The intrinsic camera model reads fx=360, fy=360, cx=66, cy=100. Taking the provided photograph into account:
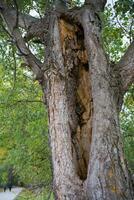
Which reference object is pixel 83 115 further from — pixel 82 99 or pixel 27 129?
pixel 27 129

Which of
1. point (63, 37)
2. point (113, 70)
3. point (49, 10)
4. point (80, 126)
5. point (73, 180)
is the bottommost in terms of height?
point (73, 180)

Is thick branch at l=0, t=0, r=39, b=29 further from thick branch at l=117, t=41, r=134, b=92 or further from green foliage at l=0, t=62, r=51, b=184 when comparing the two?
green foliage at l=0, t=62, r=51, b=184

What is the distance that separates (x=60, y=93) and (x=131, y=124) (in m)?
4.35

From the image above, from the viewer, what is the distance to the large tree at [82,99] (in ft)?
12.1

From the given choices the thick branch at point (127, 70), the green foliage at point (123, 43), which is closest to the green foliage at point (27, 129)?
the green foliage at point (123, 43)

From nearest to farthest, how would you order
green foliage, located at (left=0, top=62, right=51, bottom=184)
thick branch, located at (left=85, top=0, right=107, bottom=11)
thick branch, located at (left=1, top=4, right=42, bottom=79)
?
1. thick branch, located at (left=1, top=4, right=42, bottom=79)
2. thick branch, located at (left=85, top=0, right=107, bottom=11)
3. green foliage, located at (left=0, top=62, right=51, bottom=184)

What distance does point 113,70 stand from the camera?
4535 millimetres

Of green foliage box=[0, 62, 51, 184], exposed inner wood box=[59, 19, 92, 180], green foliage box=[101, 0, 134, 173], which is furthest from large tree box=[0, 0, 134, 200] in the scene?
green foliage box=[0, 62, 51, 184]

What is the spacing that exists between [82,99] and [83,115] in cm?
25

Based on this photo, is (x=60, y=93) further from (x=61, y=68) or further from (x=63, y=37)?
(x=63, y=37)

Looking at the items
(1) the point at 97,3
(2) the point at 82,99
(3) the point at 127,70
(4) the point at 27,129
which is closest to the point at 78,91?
(2) the point at 82,99

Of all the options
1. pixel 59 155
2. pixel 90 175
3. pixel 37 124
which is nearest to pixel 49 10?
pixel 59 155

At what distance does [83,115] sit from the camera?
14.5 ft

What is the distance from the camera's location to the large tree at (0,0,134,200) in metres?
3.67
